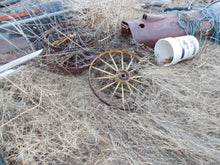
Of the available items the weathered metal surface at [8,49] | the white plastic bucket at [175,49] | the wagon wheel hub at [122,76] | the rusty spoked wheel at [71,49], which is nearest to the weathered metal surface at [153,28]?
the white plastic bucket at [175,49]

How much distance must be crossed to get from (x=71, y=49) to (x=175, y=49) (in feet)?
5.04

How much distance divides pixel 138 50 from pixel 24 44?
1.99 meters

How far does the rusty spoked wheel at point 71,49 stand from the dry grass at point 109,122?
0.19 metres

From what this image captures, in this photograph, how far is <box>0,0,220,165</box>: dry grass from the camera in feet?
4.90

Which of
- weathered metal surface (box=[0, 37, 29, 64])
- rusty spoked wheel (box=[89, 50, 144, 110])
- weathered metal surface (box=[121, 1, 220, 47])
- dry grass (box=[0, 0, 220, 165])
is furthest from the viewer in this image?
weathered metal surface (box=[121, 1, 220, 47])

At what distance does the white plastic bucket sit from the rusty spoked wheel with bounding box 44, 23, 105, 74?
0.95m

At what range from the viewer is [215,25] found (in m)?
2.79

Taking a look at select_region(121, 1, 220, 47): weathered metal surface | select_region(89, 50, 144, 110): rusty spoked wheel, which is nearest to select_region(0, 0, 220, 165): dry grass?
select_region(89, 50, 144, 110): rusty spoked wheel

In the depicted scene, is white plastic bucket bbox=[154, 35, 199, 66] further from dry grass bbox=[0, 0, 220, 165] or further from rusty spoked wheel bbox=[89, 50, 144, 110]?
rusty spoked wheel bbox=[89, 50, 144, 110]

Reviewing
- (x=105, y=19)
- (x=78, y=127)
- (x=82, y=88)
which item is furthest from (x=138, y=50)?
(x=78, y=127)

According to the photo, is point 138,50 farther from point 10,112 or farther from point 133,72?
point 10,112

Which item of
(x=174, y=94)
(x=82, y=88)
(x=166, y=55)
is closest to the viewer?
(x=174, y=94)

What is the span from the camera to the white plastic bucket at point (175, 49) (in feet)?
7.36

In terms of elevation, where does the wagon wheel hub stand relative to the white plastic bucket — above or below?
below
